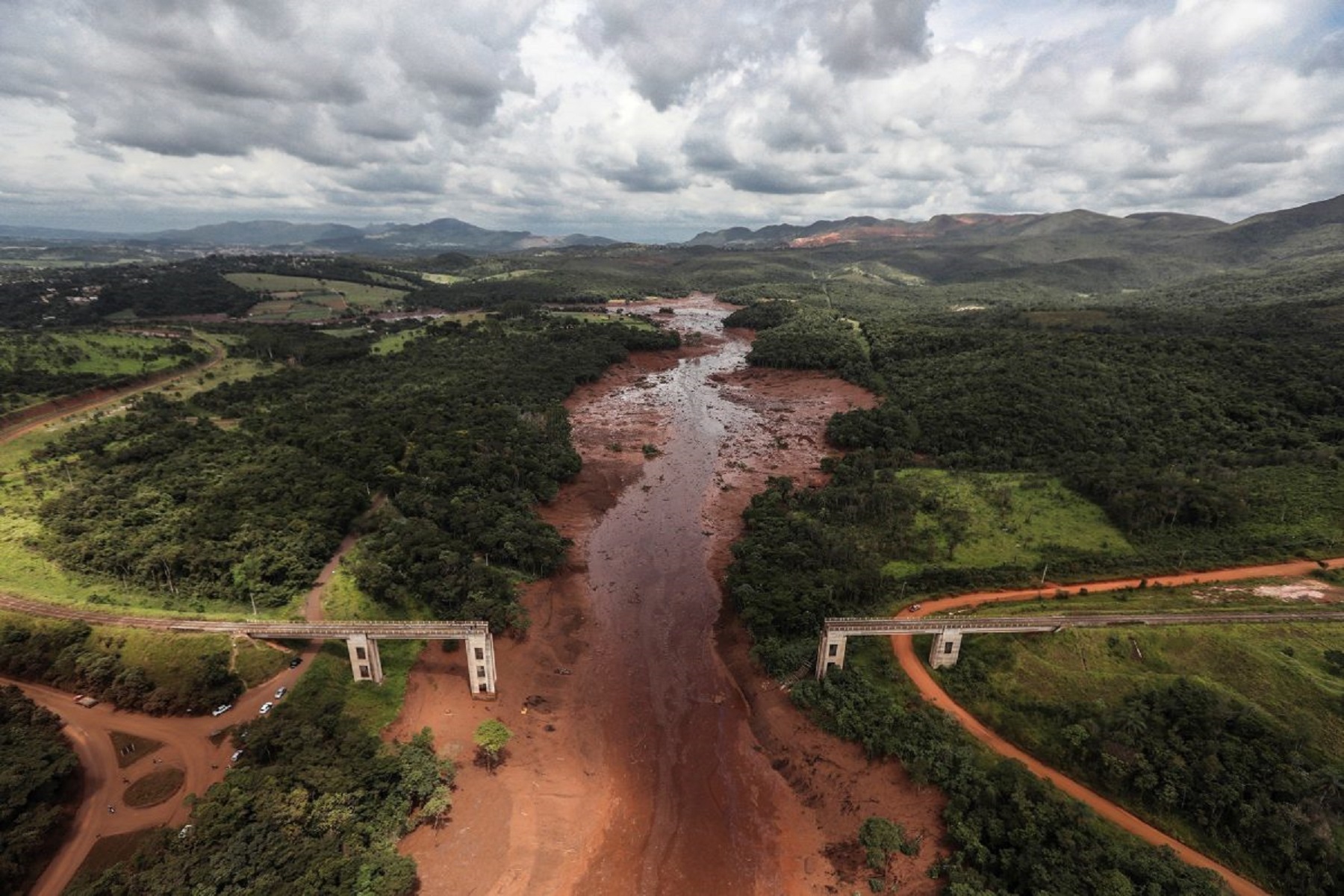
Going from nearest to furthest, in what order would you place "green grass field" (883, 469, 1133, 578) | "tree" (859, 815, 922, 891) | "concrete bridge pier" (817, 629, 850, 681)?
"tree" (859, 815, 922, 891) < "concrete bridge pier" (817, 629, 850, 681) < "green grass field" (883, 469, 1133, 578)

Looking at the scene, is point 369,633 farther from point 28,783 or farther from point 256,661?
point 28,783

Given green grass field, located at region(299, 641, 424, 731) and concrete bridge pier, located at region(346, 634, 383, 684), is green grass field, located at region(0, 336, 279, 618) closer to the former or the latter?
green grass field, located at region(299, 641, 424, 731)

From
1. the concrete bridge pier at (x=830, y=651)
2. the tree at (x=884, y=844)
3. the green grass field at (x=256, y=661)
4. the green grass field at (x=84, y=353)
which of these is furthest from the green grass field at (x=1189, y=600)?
the green grass field at (x=84, y=353)

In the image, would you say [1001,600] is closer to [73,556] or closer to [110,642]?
[110,642]

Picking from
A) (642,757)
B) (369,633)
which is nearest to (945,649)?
(642,757)

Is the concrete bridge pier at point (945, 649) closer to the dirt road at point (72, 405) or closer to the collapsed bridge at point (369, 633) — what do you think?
the collapsed bridge at point (369, 633)

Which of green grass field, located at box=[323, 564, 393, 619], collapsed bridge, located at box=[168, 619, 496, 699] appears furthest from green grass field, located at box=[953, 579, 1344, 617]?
green grass field, located at box=[323, 564, 393, 619]
